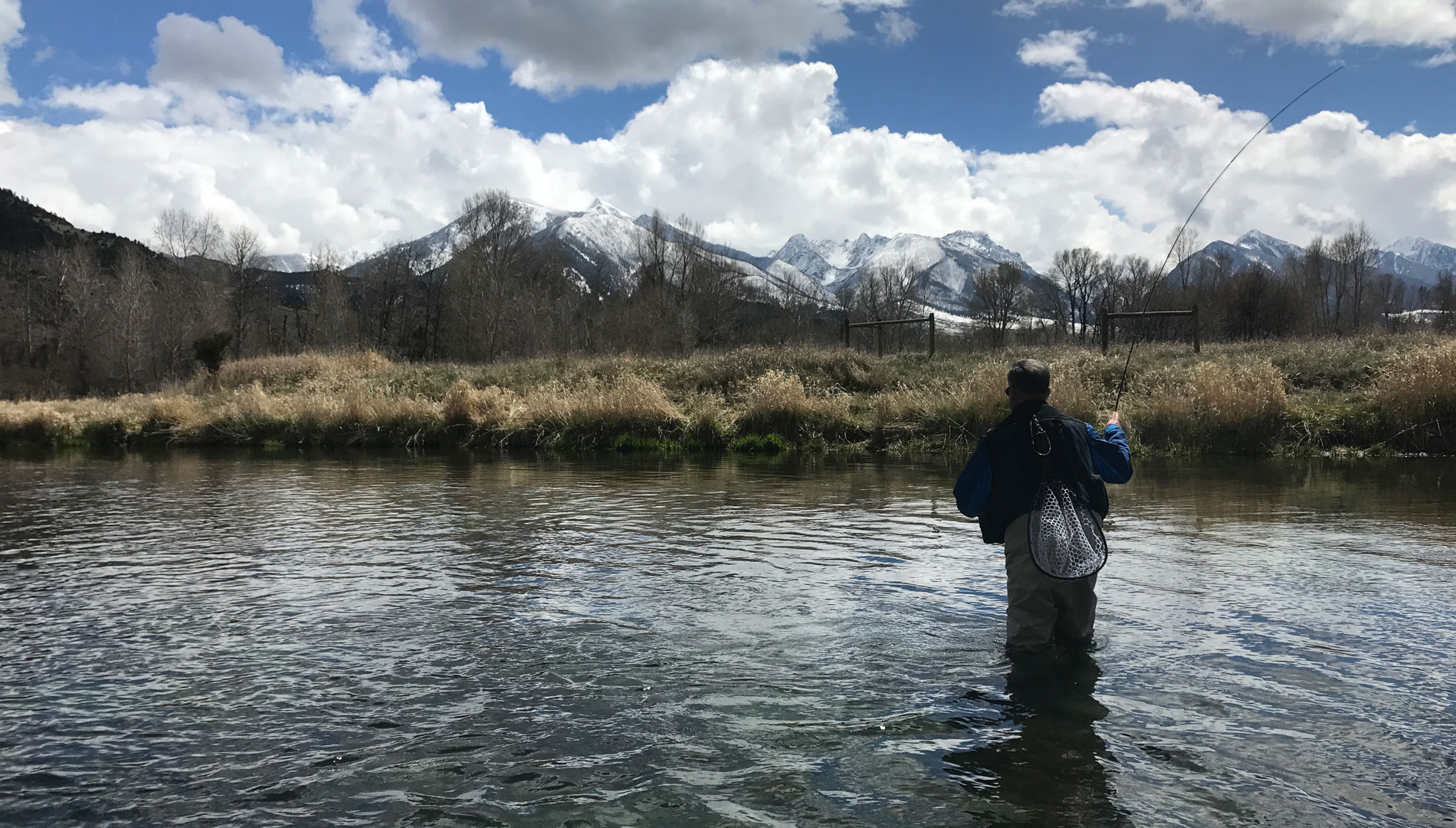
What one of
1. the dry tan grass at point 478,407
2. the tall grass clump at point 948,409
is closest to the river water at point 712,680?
the tall grass clump at point 948,409

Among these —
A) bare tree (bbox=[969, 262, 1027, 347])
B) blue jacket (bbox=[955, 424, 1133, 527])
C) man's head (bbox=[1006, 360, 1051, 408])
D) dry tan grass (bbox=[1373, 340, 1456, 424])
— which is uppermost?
bare tree (bbox=[969, 262, 1027, 347])

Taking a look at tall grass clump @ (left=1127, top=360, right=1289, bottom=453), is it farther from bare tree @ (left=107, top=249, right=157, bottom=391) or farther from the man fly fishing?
bare tree @ (left=107, top=249, right=157, bottom=391)

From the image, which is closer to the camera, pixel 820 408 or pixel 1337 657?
pixel 1337 657

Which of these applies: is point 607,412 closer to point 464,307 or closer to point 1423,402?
point 1423,402

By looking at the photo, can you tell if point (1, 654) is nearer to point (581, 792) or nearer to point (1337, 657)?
point (581, 792)

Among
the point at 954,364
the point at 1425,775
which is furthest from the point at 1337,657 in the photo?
Answer: the point at 954,364

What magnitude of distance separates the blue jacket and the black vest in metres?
0.05

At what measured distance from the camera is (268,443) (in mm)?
27000

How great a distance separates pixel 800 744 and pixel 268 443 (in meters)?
26.6

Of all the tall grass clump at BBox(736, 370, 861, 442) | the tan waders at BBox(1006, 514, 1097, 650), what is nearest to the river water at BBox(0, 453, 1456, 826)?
the tan waders at BBox(1006, 514, 1097, 650)

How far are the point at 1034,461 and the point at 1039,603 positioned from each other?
0.83 m

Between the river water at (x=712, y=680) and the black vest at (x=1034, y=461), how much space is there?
94 cm

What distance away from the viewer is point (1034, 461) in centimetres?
536

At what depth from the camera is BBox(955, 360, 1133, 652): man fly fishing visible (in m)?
5.20
